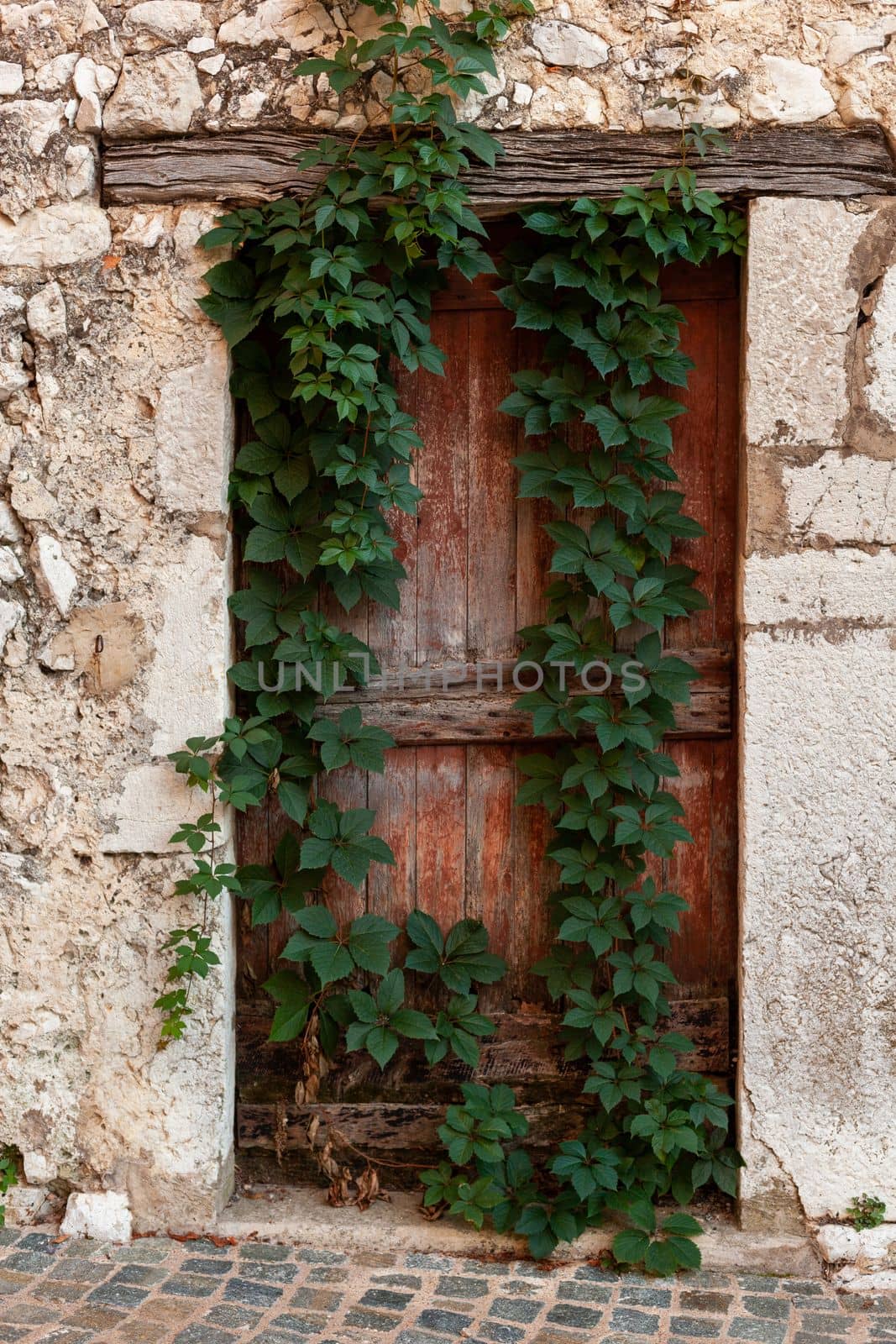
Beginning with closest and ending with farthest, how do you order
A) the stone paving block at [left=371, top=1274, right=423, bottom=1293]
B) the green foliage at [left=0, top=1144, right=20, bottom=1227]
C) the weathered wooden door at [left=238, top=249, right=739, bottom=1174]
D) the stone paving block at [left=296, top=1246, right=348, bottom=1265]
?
the stone paving block at [left=371, top=1274, right=423, bottom=1293] → the stone paving block at [left=296, top=1246, right=348, bottom=1265] → the green foliage at [left=0, top=1144, right=20, bottom=1227] → the weathered wooden door at [left=238, top=249, right=739, bottom=1174]

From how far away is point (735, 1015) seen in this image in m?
2.71

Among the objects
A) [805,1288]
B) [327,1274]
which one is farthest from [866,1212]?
[327,1274]

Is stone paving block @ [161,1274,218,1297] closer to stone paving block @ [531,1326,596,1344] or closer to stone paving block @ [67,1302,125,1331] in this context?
stone paving block @ [67,1302,125,1331]

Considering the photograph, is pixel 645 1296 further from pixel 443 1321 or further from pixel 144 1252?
pixel 144 1252

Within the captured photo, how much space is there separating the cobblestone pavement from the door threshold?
3 centimetres

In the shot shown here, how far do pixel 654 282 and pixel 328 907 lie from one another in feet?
5.70

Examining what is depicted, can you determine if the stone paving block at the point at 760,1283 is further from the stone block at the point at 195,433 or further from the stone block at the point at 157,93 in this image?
the stone block at the point at 157,93

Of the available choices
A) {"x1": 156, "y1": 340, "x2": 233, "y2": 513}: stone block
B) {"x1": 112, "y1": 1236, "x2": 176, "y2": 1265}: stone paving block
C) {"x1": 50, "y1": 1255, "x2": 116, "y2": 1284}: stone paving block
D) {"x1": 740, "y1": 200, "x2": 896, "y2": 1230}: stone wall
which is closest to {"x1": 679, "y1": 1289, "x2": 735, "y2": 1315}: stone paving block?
{"x1": 740, "y1": 200, "x2": 896, "y2": 1230}: stone wall

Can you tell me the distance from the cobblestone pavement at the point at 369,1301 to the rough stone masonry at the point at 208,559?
15 cm

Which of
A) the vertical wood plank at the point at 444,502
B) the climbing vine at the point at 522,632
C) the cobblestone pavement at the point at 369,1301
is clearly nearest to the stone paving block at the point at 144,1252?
the cobblestone pavement at the point at 369,1301

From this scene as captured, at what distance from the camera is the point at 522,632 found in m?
2.70

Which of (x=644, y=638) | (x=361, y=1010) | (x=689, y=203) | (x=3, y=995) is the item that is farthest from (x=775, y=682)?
(x=3, y=995)

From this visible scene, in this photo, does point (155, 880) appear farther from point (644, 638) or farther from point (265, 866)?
point (644, 638)

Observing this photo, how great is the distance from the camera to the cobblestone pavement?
7.28 ft
